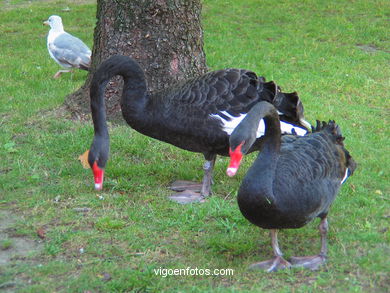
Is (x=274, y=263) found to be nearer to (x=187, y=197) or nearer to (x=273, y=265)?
(x=273, y=265)

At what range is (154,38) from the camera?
6199mm

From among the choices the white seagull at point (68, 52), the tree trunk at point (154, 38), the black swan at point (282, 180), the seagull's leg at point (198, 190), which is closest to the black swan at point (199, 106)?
the seagull's leg at point (198, 190)

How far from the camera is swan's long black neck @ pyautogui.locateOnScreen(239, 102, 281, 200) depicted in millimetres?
3479

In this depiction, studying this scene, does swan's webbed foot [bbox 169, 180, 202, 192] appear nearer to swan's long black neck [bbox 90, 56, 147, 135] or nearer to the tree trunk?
swan's long black neck [bbox 90, 56, 147, 135]

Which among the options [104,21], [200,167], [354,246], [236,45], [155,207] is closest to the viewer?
[354,246]

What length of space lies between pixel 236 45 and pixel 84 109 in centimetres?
415

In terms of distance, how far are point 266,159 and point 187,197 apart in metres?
1.48

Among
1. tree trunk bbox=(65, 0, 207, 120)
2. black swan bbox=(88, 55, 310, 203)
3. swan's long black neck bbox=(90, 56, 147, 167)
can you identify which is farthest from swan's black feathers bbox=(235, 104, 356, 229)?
tree trunk bbox=(65, 0, 207, 120)

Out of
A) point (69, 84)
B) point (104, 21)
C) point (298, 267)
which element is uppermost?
point (104, 21)

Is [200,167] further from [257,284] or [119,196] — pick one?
[257,284]

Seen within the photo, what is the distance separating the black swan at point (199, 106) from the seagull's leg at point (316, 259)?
1.16 m

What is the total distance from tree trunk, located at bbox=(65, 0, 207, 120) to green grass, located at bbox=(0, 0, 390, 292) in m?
0.67

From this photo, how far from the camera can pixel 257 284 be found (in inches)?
143

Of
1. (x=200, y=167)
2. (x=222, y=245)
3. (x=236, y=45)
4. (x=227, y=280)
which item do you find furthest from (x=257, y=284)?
(x=236, y=45)
